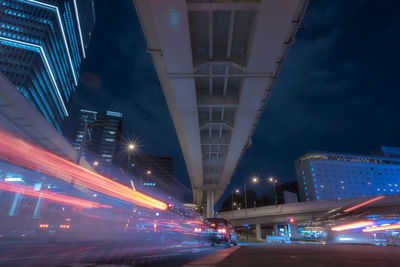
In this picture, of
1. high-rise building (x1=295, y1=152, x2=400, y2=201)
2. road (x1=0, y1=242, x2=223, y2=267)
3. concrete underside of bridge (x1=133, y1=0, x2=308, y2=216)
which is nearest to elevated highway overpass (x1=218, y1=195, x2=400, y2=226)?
concrete underside of bridge (x1=133, y1=0, x2=308, y2=216)

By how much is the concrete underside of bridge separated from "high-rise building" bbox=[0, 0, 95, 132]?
3312 inches

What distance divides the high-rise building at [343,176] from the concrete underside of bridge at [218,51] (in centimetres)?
13425

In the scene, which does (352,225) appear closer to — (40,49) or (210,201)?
(210,201)

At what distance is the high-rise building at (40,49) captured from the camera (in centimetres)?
9306

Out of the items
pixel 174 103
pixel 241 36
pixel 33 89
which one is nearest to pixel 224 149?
pixel 174 103

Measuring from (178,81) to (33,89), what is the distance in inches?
4095

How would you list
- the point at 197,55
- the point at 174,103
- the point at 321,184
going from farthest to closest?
1. the point at 321,184
2. the point at 174,103
3. the point at 197,55

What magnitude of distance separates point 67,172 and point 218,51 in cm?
1567

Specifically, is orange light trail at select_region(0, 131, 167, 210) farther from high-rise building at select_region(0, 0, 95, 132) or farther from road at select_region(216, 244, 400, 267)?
high-rise building at select_region(0, 0, 95, 132)

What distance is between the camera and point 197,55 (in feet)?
46.3

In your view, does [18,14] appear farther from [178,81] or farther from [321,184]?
[321,184]

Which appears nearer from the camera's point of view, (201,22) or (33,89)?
(201,22)

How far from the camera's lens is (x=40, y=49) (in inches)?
3858

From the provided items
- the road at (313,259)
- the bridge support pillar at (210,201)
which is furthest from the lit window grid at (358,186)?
the road at (313,259)
